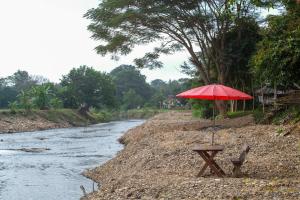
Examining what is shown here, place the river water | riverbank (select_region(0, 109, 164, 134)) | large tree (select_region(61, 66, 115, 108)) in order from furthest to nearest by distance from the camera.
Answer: large tree (select_region(61, 66, 115, 108)) < riverbank (select_region(0, 109, 164, 134)) < the river water

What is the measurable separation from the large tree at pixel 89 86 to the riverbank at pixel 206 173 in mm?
66688

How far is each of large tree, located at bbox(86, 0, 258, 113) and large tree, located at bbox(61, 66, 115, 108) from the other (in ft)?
169

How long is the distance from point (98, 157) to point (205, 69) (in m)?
15.6

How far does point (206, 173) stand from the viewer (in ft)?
43.0

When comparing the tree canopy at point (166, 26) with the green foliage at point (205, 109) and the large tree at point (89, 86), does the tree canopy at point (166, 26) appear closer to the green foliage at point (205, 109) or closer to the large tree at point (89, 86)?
the green foliage at point (205, 109)

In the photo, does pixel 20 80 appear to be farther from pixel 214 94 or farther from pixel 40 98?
pixel 214 94

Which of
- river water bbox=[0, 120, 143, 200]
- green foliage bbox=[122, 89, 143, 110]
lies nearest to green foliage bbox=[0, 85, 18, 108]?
green foliage bbox=[122, 89, 143, 110]

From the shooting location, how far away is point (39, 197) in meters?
14.4

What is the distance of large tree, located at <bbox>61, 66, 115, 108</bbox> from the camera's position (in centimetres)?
8812

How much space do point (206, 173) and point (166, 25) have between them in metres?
22.9

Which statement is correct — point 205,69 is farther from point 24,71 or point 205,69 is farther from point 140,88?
point 140,88

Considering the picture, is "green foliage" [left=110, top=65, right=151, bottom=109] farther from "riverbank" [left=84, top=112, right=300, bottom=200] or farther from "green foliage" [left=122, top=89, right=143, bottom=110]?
"riverbank" [left=84, top=112, right=300, bottom=200]

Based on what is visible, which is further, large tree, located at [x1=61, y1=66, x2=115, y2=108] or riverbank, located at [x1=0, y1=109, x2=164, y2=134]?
large tree, located at [x1=61, y1=66, x2=115, y2=108]

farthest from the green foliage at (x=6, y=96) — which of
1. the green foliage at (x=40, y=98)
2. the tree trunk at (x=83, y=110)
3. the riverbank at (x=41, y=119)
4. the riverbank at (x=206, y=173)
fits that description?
the riverbank at (x=206, y=173)
